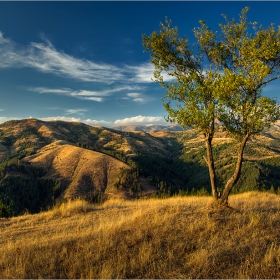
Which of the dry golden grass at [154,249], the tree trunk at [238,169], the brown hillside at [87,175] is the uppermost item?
the tree trunk at [238,169]

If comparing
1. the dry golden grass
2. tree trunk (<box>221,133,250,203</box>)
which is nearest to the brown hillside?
tree trunk (<box>221,133,250,203</box>)

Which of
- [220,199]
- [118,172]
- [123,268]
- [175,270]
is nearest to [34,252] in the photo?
[123,268]

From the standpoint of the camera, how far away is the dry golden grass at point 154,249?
316 inches

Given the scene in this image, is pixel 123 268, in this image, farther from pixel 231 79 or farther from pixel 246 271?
pixel 231 79

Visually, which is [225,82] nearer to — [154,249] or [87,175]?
[154,249]

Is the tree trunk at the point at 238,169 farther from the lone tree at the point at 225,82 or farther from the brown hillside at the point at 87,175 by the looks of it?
the brown hillside at the point at 87,175

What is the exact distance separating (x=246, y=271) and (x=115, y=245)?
5400 mm

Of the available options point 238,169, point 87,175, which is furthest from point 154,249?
point 87,175

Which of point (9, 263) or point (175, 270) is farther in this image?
point (9, 263)

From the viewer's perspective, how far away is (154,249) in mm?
9492

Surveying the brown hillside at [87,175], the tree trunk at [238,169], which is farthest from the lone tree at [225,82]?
the brown hillside at [87,175]

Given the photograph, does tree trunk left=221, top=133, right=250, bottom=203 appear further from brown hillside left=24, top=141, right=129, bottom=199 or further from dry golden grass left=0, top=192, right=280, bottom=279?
brown hillside left=24, top=141, right=129, bottom=199

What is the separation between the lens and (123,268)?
8.27m

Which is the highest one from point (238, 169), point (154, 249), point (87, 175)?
point (238, 169)
